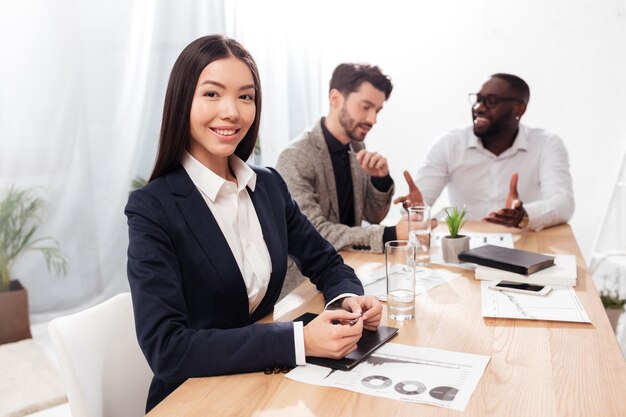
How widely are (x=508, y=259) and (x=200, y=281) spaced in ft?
2.82

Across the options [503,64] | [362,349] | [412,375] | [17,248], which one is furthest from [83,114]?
[503,64]

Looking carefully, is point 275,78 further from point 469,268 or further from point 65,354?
point 65,354

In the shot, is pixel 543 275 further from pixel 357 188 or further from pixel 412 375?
pixel 357 188

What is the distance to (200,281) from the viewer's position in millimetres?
1215

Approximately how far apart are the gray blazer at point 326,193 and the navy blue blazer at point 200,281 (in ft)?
1.24

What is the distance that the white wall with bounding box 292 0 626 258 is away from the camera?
3688 millimetres

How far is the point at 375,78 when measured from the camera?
2.36 meters

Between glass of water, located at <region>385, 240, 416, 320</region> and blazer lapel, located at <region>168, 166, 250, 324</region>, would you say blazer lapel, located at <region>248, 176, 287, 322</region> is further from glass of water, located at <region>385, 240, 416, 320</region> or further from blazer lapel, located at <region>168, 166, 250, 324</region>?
glass of water, located at <region>385, 240, 416, 320</region>

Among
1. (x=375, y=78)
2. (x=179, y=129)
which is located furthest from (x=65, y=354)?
(x=375, y=78)

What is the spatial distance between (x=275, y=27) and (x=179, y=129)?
237 centimetres

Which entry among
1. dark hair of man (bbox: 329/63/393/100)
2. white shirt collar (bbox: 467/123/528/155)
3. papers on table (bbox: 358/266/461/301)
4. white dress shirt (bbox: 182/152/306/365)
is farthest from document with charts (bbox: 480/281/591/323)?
white shirt collar (bbox: 467/123/528/155)

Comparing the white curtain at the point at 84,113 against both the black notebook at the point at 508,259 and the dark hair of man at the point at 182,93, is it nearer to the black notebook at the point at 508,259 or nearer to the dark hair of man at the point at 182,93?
the dark hair of man at the point at 182,93

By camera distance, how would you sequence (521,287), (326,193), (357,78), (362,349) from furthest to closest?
(357,78)
(326,193)
(521,287)
(362,349)

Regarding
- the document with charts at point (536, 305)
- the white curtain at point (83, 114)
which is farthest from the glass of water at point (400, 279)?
the white curtain at point (83, 114)
